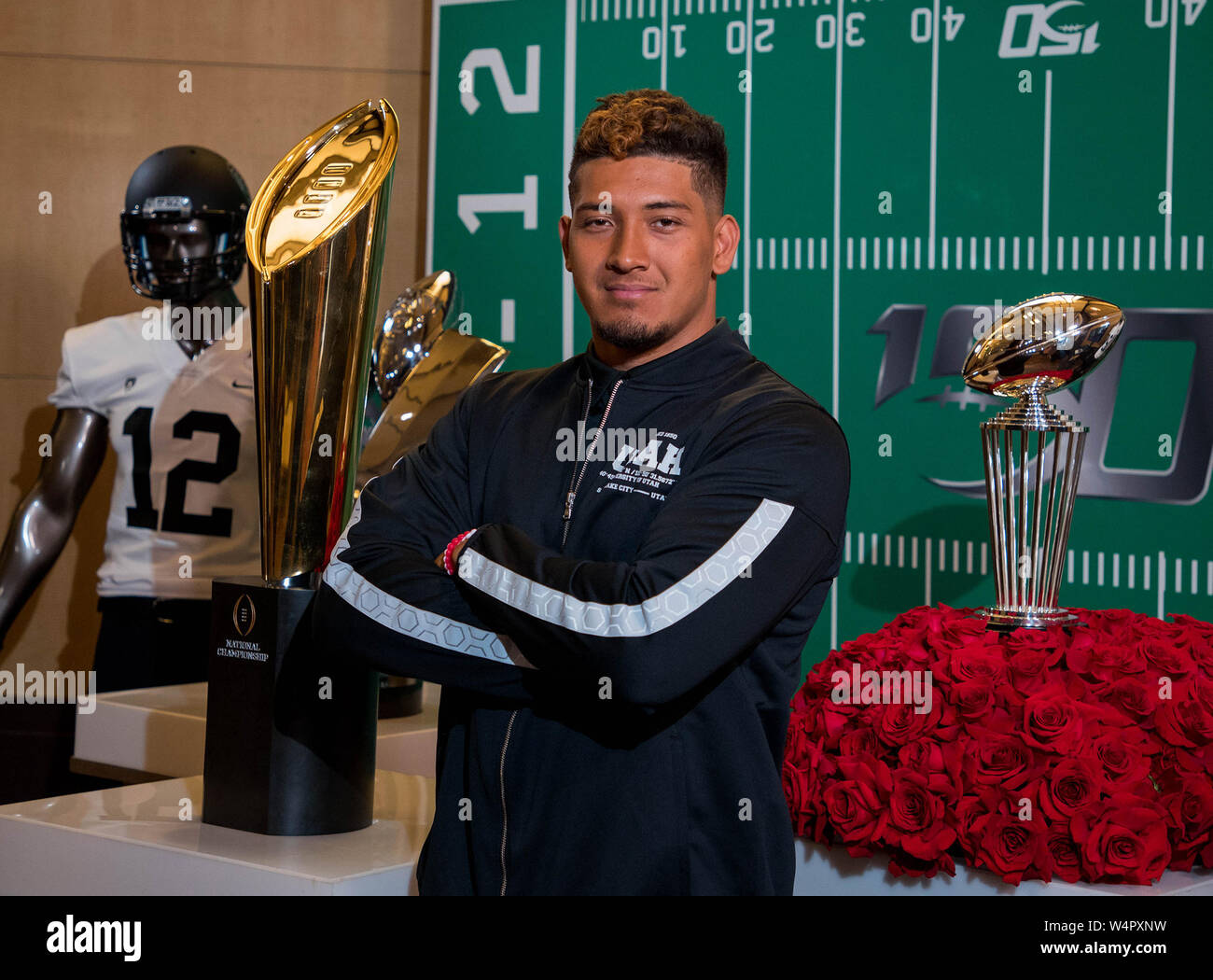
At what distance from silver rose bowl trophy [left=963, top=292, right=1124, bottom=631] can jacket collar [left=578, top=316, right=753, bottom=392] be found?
452mm

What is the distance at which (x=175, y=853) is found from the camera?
Result: 4.68 ft

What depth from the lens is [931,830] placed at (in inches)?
58.1

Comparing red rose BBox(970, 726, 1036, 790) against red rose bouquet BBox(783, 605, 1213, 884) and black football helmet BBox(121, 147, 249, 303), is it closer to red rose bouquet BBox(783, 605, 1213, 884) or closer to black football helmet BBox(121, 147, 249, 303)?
red rose bouquet BBox(783, 605, 1213, 884)

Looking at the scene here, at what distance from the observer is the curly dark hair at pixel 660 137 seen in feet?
4.48

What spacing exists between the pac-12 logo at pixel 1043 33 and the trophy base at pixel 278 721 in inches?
84.7

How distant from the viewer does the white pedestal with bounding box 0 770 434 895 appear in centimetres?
138

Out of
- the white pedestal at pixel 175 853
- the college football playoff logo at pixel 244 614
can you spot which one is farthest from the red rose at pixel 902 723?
the college football playoff logo at pixel 244 614

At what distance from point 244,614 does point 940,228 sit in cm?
201

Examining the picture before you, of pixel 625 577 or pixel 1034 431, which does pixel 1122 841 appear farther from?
pixel 625 577

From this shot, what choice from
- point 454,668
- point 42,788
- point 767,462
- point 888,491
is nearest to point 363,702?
point 454,668

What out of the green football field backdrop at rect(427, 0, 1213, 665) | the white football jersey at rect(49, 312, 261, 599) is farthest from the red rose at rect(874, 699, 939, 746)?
the white football jersey at rect(49, 312, 261, 599)

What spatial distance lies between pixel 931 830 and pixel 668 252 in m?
0.67

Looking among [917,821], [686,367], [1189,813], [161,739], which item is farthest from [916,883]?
[161,739]
